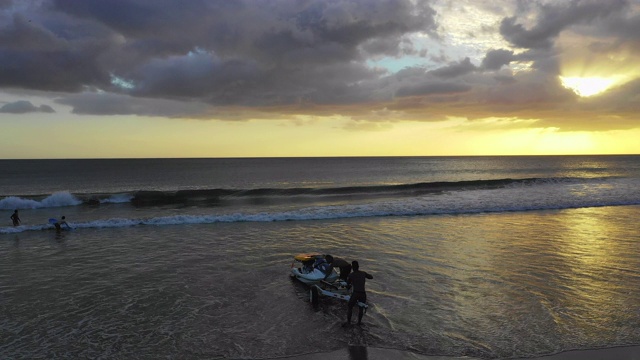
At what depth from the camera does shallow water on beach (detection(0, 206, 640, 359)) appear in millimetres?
9312

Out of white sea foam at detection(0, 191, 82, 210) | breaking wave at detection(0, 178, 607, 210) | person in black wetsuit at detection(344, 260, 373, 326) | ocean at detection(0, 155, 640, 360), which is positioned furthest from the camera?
breaking wave at detection(0, 178, 607, 210)

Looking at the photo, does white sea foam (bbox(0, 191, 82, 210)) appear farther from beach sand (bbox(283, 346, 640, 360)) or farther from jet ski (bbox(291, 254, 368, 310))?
beach sand (bbox(283, 346, 640, 360))

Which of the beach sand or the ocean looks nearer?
the beach sand

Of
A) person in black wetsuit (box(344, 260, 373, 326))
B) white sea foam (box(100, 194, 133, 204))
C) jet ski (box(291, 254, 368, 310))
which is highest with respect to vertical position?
person in black wetsuit (box(344, 260, 373, 326))

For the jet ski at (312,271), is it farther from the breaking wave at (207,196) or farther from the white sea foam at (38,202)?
the white sea foam at (38,202)

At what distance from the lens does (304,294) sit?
1270 cm

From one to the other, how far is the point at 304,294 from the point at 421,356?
16.4 ft

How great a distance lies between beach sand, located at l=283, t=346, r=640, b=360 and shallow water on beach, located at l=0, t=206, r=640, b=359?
246 mm

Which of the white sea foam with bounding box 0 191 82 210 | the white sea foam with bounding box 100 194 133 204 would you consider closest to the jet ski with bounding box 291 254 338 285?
the white sea foam with bounding box 100 194 133 204

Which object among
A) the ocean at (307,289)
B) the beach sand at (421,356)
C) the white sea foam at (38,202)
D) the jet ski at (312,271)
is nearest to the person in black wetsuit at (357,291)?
the ocean at (307,289)

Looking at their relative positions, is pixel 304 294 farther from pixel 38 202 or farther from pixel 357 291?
pixel 38 202

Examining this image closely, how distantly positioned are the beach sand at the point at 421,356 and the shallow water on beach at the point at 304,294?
0.81ft

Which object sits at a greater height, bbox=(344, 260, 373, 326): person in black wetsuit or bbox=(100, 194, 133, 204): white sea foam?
bbox=(344, 260, 373, 326): person in black wetsuit

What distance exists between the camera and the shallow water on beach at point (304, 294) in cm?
931
